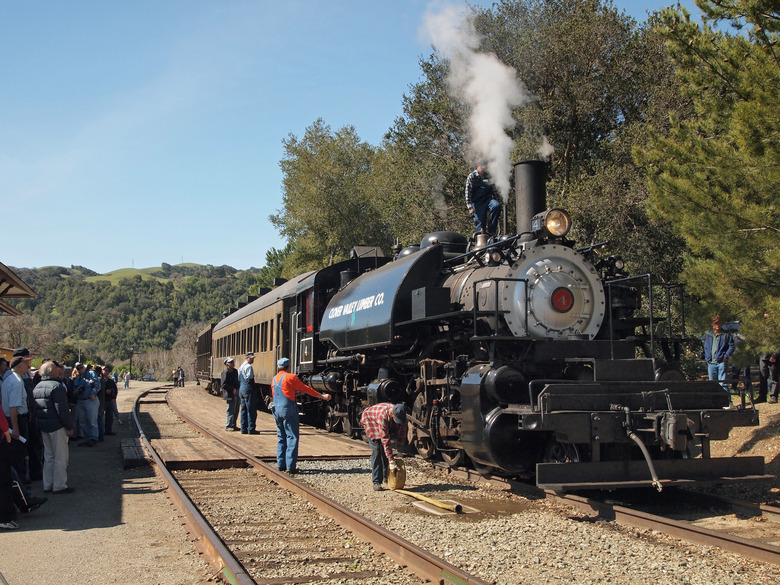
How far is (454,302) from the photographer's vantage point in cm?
816

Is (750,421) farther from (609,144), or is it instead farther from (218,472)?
(609,144)

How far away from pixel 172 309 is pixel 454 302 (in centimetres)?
15281

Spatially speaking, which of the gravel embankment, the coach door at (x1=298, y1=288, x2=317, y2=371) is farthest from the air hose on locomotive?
the coach door at (x1=298, y1=288, x2=317, y2=371)

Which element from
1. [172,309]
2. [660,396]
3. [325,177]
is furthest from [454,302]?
[172,309]

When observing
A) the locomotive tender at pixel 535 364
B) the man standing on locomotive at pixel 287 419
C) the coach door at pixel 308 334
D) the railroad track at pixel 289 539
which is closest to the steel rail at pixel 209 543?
Result: the railroad track at pixel 289 539

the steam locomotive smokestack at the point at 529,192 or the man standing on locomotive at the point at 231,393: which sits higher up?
the steam locomotive smokestack at the point at 529,192

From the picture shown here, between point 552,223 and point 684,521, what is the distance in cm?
329

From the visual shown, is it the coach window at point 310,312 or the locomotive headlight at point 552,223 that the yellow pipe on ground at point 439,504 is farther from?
the coach window at point 310,312

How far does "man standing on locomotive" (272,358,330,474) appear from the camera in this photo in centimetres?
870

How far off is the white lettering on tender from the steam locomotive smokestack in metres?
2.18

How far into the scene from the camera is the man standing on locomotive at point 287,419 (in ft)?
28.6

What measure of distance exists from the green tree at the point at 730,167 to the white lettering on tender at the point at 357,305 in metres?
3.94

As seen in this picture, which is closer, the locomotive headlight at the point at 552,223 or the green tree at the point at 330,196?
the locomotive headlight at the point at 552,223

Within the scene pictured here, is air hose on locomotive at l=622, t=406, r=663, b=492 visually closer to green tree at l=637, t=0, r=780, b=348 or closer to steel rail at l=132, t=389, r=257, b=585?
green tree at l=637, t=0, r=780, b=348
